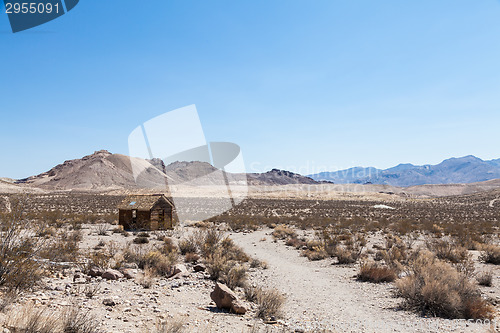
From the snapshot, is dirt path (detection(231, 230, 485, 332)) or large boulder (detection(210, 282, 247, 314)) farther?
large boulder (detection(210, 282, 247, 314))

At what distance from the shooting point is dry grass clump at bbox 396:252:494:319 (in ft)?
23.2

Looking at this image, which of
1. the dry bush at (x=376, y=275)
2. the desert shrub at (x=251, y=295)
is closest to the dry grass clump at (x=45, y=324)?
the desert shrub at (x=251, y=295)

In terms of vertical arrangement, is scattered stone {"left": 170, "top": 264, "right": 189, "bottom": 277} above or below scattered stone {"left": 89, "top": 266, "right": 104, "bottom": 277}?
below

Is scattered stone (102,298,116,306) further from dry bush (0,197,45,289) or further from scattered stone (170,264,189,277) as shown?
scattered stone (170,264,189,277)

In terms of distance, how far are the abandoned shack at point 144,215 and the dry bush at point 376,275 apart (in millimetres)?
16653

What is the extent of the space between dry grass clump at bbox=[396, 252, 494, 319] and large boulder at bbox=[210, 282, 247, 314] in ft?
14.0

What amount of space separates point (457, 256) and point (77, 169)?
157m

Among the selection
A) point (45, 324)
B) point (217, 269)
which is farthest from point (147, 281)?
point (45, 324)

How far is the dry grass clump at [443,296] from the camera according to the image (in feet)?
23.2

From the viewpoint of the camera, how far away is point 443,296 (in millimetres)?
7250

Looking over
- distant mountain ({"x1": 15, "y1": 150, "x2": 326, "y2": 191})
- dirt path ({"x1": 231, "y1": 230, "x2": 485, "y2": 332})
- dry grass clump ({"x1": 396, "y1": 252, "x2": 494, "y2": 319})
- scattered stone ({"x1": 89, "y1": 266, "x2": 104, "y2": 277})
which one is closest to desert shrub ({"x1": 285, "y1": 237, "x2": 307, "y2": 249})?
dirt path ({"x1": 231, "y1": 230, "x2": 485, "y2": 332})

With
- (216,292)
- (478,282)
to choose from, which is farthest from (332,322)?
(478,282)

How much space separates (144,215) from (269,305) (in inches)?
714

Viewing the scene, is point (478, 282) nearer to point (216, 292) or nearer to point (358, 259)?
point (358, 259)
